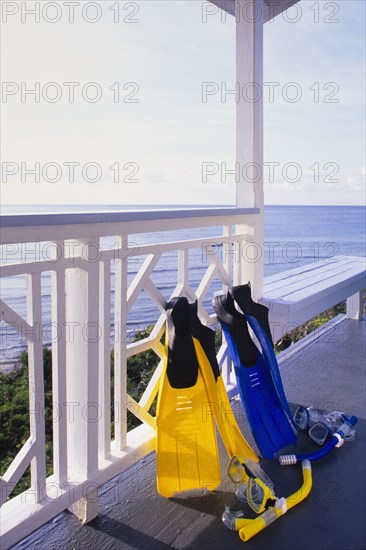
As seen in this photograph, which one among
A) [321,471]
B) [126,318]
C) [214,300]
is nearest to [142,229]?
[126,318]

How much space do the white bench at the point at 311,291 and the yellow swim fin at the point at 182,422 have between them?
3.48ft

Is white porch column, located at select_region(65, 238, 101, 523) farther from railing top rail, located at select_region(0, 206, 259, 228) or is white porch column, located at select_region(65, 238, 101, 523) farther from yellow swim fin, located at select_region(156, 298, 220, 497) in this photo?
yellow swim fin, located at select_region(156, 298, 220, 497)

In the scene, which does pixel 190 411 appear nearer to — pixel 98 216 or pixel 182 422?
pixel 182 422

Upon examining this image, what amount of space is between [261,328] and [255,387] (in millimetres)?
280

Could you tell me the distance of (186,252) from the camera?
2.22m

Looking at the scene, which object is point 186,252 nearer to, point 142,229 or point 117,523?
point 142,229

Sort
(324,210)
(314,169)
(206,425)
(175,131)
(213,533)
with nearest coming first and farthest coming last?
(213,533) → (206,425) → (314,169) → (175,131) → (324,210)

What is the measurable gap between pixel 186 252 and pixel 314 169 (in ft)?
4.41

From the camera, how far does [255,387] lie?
2266 millimetres

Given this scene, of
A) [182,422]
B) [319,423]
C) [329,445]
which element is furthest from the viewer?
[319,423]

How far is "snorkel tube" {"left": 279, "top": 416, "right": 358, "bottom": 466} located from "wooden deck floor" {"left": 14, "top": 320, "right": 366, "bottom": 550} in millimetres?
30

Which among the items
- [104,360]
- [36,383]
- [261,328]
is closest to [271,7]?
[261,328]

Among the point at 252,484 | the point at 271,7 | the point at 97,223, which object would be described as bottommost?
the point at 252,484

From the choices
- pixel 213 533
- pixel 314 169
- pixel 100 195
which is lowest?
pixel 213 533
